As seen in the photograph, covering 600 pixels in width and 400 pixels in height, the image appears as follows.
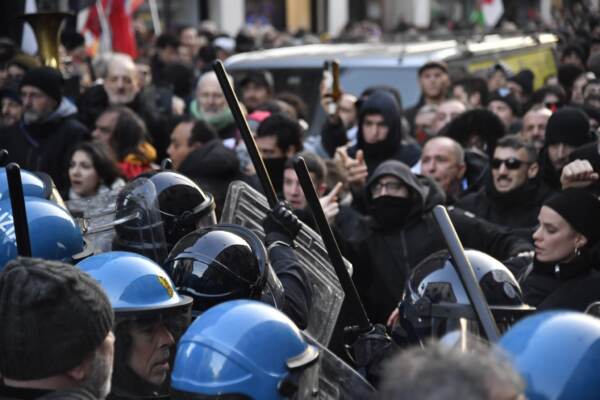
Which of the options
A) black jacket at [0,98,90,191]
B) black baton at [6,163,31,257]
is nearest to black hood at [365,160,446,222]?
black jacket at [0,98,90,191]

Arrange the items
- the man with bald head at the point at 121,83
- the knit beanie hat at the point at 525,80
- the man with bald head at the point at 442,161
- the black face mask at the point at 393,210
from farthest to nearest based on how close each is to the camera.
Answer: the knit beanie hat at the point at 525,80 < the man with bald head at the point at 121,83 < the man with bald head at the point at 442,161 < the black face mask at the point at 393,210

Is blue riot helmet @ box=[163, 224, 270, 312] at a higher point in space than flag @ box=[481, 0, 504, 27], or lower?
higher

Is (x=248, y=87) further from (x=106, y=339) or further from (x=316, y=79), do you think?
(x=106, y=339)

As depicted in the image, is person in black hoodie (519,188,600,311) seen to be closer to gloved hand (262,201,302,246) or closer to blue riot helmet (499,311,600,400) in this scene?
gloved hand (262,201,302,246)

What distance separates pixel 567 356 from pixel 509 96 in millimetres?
7158

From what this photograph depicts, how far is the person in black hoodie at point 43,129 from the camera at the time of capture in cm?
775

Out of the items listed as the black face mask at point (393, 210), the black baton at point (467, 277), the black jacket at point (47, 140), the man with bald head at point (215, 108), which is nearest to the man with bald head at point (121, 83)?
the man with bald head at point (215, 108)

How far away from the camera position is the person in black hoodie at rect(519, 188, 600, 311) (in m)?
4.49

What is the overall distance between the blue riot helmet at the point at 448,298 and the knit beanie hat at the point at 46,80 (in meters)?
4.58

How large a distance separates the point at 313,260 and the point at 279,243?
0.17 meters

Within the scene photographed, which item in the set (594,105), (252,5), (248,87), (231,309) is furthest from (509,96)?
(252,5)

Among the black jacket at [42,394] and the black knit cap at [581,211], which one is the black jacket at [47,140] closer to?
the black knit cap at [581,211]

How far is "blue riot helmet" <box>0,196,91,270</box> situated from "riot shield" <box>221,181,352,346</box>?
0.83 metres

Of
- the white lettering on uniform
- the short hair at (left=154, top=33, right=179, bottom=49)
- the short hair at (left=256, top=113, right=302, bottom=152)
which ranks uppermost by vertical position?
the white lettering on uniform
